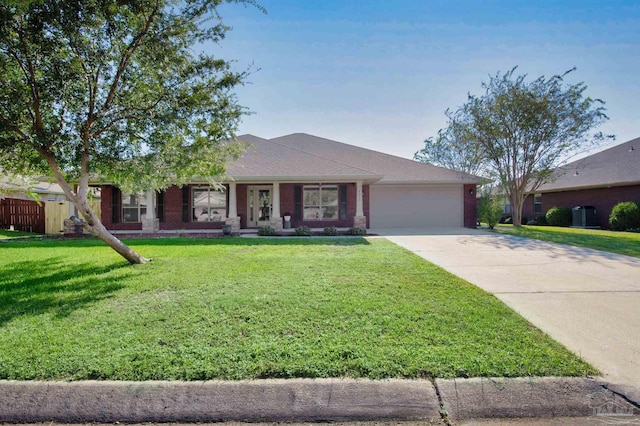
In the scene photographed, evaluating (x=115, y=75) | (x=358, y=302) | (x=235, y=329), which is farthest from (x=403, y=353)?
(x=115, y=75)

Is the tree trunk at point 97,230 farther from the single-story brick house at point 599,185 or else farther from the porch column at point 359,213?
the single-story brick house at point 599,185

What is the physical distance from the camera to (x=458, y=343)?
314cm

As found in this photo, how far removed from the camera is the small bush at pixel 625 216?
58.0ft

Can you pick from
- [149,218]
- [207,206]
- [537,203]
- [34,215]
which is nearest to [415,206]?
[207,206]

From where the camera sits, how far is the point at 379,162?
20219 mm

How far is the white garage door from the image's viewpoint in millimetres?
18188

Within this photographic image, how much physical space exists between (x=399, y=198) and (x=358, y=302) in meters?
14.6

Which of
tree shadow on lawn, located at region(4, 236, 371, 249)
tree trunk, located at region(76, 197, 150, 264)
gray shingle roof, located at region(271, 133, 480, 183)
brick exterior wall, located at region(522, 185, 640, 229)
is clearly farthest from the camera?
brick exterior wall, located at region(522, 185, 640, 229)

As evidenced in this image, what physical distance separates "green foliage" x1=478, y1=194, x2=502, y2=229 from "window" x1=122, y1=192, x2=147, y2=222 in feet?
→ 57.3

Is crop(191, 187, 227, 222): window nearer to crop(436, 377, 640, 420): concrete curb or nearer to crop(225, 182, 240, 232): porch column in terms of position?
crop(225, 182, 240, 232): porch column

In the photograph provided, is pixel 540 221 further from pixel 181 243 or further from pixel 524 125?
pixel 181 243

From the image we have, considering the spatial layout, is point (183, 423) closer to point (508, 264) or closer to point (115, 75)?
point (115, 75)

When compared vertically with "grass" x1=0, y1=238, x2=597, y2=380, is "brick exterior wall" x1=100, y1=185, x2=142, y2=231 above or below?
above

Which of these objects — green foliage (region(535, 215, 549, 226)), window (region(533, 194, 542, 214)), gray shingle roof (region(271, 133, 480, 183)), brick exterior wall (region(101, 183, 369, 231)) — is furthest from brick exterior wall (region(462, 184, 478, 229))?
window (region(533, 194, 542, 214))
